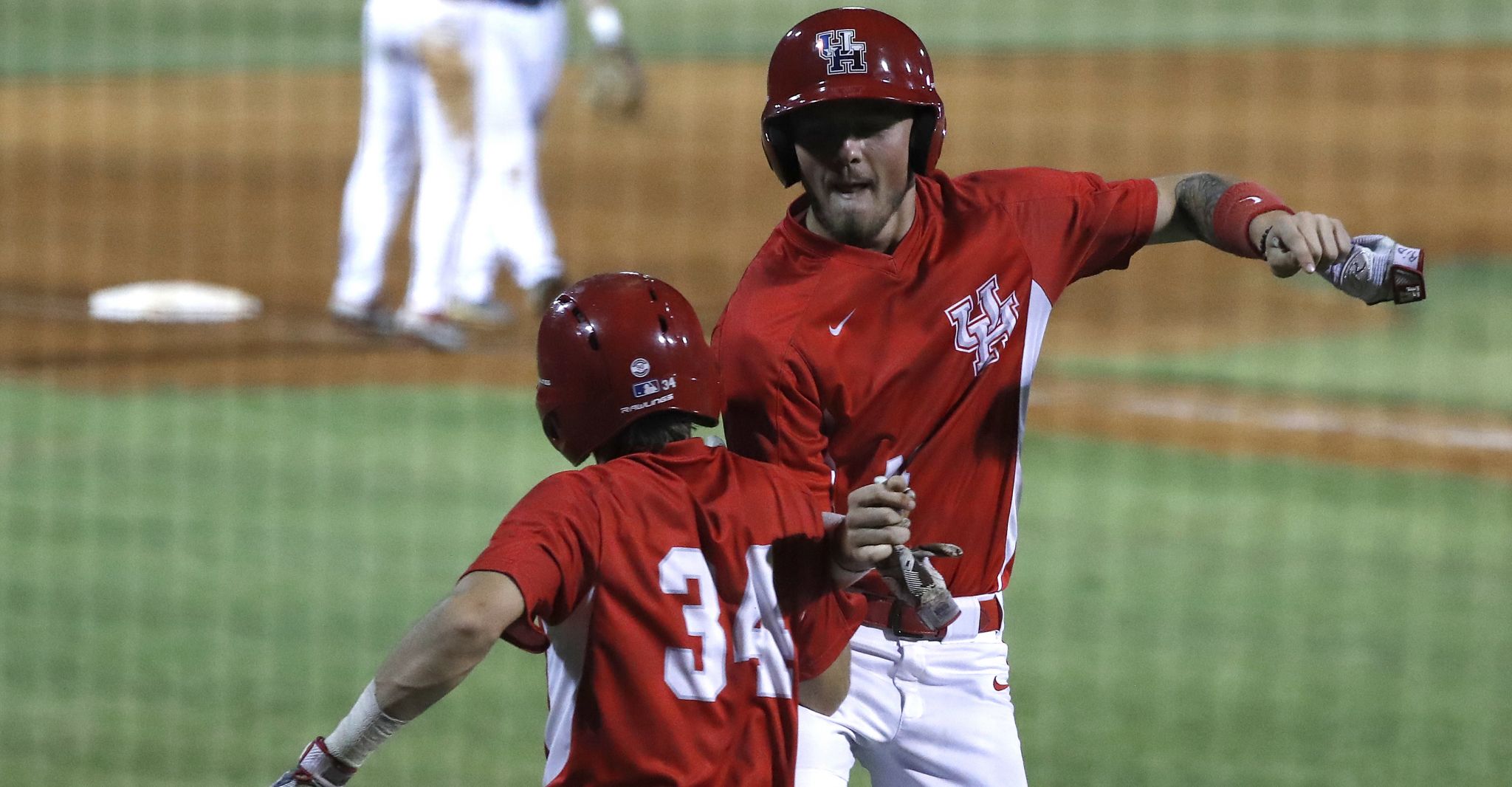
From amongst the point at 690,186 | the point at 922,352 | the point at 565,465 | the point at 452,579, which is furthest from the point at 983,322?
the point at 690,186

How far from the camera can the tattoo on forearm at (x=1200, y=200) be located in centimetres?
394

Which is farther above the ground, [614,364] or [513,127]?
[513,127]

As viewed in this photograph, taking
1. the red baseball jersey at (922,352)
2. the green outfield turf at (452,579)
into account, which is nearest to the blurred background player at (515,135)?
the green outfield turf at (452,579)

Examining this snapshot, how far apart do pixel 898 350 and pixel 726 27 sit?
1018 inches

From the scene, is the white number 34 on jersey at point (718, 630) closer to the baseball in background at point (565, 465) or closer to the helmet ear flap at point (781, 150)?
the baseball in background at point (565, 465)

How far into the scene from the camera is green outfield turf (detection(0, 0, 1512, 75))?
2588 cm

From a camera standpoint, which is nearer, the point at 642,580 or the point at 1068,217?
the point at 642,580

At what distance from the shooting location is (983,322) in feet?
12.4

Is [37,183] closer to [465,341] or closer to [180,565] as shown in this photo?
[465,341]

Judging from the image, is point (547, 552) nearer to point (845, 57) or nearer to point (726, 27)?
point (845, 57)

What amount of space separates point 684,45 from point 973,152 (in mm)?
8741

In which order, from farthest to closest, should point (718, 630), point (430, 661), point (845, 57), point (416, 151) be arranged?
point (416, 151) → point (845, 57) → point (718, 630) → point (430, 661)

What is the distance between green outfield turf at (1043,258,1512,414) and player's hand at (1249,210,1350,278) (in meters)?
7.31

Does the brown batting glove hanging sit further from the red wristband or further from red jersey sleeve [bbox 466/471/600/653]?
the red wristband
